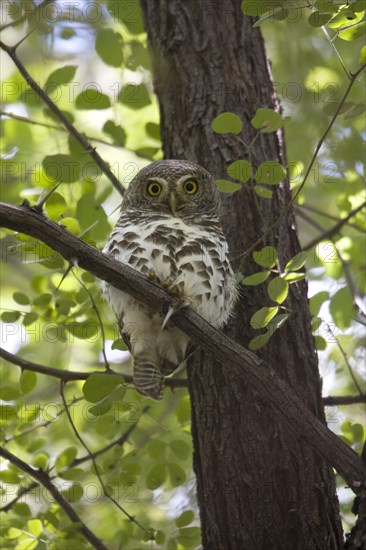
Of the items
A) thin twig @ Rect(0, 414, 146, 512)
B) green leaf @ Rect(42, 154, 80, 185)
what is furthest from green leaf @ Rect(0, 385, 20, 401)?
green leaf @ Rect(42, 154, 80, 185)

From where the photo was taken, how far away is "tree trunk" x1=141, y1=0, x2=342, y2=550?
2936mm

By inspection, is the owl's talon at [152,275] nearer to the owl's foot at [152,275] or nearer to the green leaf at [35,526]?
the owl's foot at [152,275]

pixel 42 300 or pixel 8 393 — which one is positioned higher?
pixel 42 300

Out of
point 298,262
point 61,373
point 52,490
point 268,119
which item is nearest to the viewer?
point 298,262

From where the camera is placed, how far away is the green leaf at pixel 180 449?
355cm

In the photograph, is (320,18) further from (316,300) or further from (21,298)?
(21,298)

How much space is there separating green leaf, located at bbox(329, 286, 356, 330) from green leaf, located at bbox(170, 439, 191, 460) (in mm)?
900

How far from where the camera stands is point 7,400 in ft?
11.0

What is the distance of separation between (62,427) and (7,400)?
117 cm

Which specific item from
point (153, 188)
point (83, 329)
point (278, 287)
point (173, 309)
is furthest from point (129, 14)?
point (173, 309)

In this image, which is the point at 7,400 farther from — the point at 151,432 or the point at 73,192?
the point at 73,192

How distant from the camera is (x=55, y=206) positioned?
9.87ft

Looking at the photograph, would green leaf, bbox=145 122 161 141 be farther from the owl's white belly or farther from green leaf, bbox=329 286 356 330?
green leaf, bbox=329 286 356 330

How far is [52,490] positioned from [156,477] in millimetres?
557
